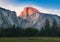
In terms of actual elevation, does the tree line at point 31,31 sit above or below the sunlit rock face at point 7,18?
below

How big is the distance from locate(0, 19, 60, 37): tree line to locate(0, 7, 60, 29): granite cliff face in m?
0.74

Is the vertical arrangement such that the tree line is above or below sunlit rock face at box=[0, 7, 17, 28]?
below

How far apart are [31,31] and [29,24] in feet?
6.17

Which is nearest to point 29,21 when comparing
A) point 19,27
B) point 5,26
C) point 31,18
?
point 31,18

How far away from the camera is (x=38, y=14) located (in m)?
24.0

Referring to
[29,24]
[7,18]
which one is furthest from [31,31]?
[7,18]

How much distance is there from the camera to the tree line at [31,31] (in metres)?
21.0

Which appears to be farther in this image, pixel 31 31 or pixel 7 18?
pixel 7 18

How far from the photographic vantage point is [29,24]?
23828 millimetres

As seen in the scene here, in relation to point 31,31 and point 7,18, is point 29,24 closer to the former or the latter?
point 31,31

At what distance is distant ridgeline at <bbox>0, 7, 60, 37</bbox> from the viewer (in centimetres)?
2184

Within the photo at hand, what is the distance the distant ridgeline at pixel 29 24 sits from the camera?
21.8 meters

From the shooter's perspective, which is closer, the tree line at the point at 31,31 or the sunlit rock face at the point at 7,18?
the tree line at the point at 31,31

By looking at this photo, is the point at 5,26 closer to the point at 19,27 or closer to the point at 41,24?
the point at 19,27
